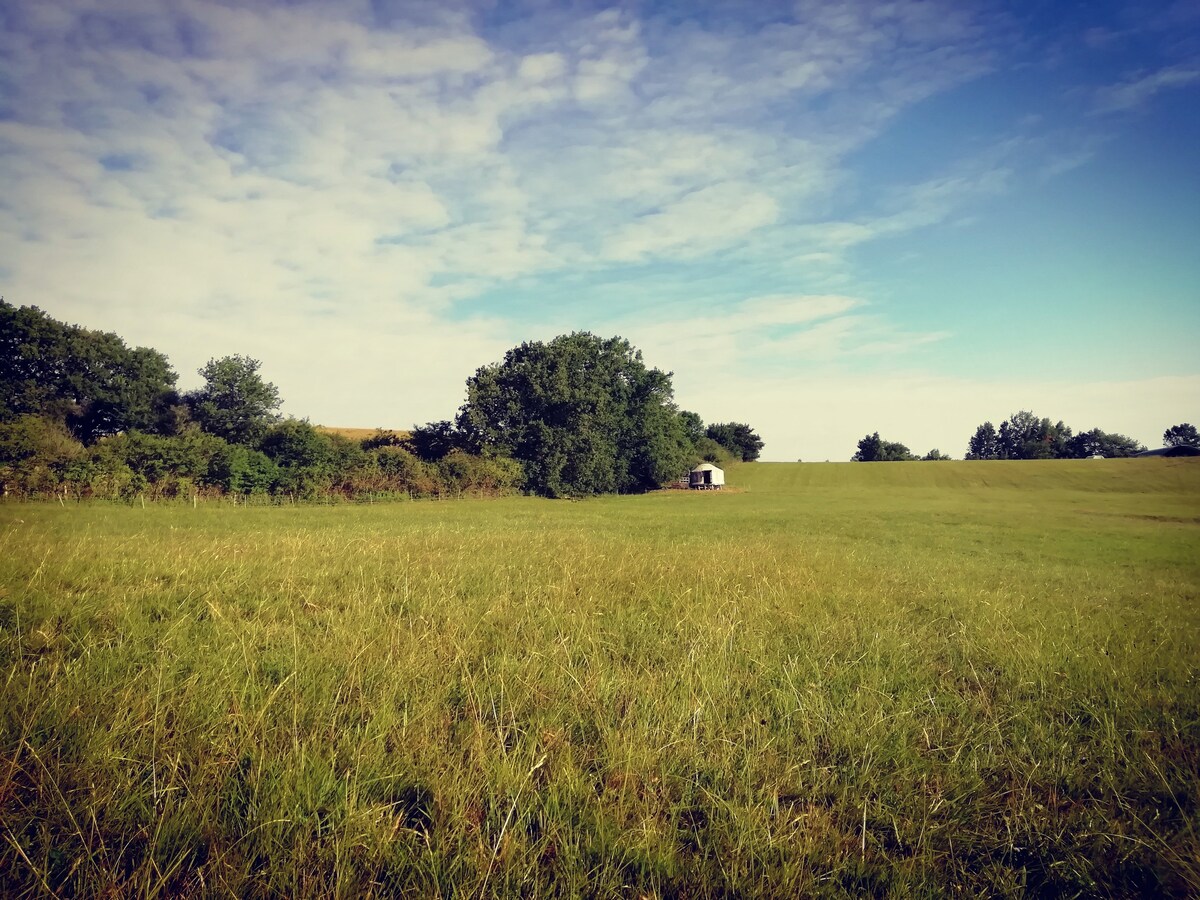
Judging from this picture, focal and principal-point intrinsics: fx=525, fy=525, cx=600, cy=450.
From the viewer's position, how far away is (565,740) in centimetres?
381

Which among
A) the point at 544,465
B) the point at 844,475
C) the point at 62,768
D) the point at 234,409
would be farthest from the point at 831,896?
the point at 844,475

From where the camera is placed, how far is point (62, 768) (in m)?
3.00

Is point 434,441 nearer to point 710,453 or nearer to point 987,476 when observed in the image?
point 710,453

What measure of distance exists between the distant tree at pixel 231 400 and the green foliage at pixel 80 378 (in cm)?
390

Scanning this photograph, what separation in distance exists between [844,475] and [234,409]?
89648 mm

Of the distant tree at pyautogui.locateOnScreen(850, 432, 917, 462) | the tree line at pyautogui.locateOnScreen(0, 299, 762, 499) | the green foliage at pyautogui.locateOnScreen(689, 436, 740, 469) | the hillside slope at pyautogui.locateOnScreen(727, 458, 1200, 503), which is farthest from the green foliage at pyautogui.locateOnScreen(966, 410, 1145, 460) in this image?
the tree line at pyautogui.locateOnScreen(0, 299, 762, 499)

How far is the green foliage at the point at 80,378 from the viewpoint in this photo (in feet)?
157

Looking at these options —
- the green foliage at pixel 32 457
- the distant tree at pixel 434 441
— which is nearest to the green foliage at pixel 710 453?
the distant tree at pixel 434 441

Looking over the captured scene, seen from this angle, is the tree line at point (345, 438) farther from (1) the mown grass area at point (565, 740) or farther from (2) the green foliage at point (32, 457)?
(1) the mown grass area at point (565, 740)

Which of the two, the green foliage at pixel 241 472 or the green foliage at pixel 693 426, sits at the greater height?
the green foliage at pixel 693 426

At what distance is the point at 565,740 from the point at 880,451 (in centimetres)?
16399

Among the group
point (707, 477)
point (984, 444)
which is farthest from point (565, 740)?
point (984, 444)

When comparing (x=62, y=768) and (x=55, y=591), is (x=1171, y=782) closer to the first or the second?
(x=62, y=768)

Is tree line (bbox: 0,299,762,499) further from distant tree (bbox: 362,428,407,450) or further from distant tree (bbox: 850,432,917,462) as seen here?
distant tree (bbox: 850,432,917,462)
